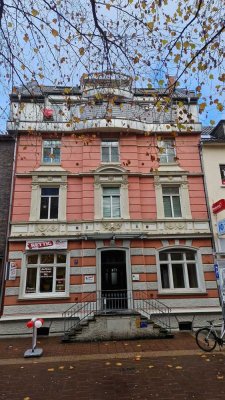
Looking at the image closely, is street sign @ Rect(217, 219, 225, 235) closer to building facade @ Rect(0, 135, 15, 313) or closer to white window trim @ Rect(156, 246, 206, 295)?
white window trim @ Rect(156, 246, 206, 295)

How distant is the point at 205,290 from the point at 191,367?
657cm

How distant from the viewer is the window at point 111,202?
1531 centimetres

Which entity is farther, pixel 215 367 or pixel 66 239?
pixel 66 239

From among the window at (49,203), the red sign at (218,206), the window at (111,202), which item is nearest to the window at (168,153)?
the window at (111,202)

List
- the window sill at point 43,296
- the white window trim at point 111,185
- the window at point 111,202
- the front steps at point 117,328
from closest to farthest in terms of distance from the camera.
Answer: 1. the front steps at point 117,328
2. the window sill at point 43,296
3. the white window trim at point 111,185
4. the window at point 111,202

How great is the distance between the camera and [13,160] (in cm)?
1628

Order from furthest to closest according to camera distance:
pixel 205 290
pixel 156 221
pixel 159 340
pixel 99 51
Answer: pixel 156 221 < pixel 205 290 < pixel 159 340 < pixel 99 51

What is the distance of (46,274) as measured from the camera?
1423 cm

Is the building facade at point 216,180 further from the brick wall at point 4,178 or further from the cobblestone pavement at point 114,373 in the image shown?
the brick wall at point 4,178

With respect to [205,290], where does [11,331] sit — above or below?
below

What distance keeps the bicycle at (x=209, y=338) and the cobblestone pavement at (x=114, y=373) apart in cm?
28

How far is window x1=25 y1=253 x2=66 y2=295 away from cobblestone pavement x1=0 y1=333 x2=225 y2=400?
126 inches

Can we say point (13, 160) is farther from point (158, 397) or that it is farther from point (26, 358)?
point (158, 397)

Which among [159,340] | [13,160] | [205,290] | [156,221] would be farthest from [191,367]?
[13,160]
